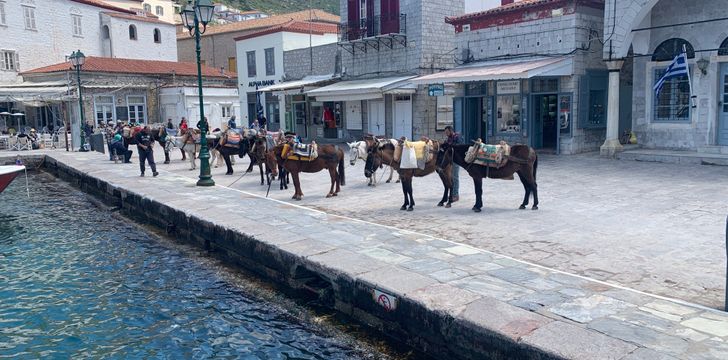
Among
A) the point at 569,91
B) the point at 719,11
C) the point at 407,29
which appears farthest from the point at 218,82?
the point at 719,11

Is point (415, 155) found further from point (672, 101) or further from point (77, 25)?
point (77, 25)

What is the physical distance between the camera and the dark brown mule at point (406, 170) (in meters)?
11.0

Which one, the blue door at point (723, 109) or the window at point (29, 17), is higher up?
the window at point (29, 17)

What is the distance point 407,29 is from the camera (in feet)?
79.8

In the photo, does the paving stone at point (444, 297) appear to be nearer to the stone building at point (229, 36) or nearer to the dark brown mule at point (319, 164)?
the dark brown mule at point (319, 164)

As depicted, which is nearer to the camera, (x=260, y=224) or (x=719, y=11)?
(x=260, y=224)

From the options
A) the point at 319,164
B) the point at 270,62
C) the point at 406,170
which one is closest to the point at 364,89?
the point at 319,164

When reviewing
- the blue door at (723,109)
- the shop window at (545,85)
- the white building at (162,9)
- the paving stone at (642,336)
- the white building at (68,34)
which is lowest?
the paving stone at (642,336)

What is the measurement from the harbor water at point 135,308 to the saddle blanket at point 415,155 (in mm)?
3679

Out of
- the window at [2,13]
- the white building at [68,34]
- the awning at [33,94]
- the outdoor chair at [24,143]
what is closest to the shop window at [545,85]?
the awning at [33,94]

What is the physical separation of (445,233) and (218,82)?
3442 centimetres

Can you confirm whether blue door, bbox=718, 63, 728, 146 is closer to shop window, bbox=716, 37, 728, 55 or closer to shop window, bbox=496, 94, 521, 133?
shop window, bbox=716, 37, 728, 55

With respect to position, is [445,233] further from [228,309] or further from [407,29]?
[407,29]

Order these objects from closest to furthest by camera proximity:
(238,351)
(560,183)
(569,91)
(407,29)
Answer: (238,351) < (560,183) < (569,91) < (407,29)
